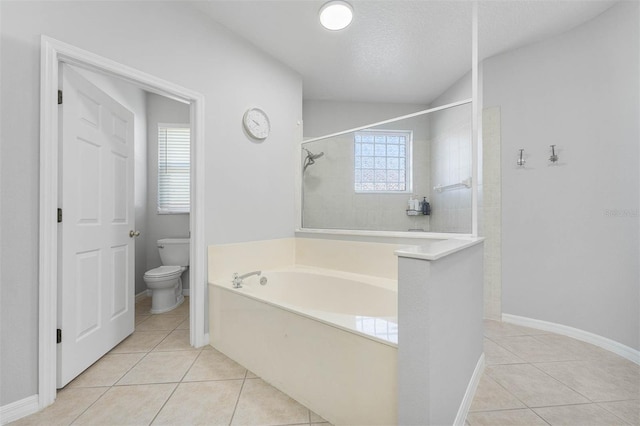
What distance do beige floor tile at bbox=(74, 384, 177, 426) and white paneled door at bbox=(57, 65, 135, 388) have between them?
12.8 inches

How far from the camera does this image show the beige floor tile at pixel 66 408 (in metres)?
1.26

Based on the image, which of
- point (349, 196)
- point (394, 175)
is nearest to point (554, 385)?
point (394, 175)

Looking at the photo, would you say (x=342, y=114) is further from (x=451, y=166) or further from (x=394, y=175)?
(x=451, y=166)

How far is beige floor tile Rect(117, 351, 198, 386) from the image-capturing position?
1599 millimetres

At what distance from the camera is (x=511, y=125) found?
2.46 m

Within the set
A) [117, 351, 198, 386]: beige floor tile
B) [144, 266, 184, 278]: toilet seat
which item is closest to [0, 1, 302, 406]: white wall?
[117, 351, 198, 386]: beige floor tile

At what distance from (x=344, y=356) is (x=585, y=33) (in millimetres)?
2982

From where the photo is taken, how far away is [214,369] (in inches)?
67.6

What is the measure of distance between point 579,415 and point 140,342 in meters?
2.78

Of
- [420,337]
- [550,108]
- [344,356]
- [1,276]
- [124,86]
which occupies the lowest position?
[344,356]

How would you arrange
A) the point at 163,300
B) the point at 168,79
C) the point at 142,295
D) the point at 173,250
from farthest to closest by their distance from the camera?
the point at 142,295
the point at 173,250
the point at 163,300
the point at 168,79

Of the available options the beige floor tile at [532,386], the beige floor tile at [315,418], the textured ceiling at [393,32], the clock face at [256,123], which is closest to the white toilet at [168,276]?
the clock face at [256,123]

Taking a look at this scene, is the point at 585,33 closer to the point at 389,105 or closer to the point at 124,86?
the point at 389,105

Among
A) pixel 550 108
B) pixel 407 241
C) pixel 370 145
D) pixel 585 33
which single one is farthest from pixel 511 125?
pixel 407 241
